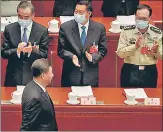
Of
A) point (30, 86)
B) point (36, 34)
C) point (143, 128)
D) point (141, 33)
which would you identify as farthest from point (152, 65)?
point (30, 86)

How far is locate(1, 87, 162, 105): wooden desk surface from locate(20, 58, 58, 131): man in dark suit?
0.79 m

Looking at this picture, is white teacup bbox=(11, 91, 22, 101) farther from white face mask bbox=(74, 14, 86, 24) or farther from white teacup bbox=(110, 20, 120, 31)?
white teacup bbox=(110, 20, 120, 31)

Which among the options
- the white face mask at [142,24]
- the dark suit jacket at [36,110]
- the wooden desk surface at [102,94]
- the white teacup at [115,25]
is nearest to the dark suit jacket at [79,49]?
the wooden desk surface at [102,94]

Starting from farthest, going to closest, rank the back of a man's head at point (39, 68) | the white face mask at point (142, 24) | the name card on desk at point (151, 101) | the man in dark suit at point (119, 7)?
the man in dark suit at point (119, 7)
the white face mask at point (142, 24)
the name card on desk at point (151, 101)
the back of a man's head at point (39, 68)

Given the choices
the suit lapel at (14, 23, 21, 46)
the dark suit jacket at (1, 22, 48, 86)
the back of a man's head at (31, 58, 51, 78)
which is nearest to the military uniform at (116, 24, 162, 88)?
the dark suit jacket at (1, 22, 48, 86)

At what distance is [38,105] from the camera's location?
513 cm

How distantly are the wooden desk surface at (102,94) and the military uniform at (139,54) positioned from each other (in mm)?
278

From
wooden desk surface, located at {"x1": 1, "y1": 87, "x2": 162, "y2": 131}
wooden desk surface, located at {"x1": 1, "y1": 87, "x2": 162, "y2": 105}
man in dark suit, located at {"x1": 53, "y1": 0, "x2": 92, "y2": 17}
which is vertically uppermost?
man in dark suit, located at {"x1": 53, "y1": 0, "x2": 92, "y2": 17}

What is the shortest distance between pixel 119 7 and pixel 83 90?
8.13 ft

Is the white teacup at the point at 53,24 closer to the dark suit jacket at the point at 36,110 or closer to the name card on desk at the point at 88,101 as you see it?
the name card on desk at the point at 88,101

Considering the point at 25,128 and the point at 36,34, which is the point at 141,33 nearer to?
the point at 36,34

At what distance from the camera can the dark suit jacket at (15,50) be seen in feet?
21.4

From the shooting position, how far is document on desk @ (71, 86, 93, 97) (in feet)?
20.3

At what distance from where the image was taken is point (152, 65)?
6.60 metres
